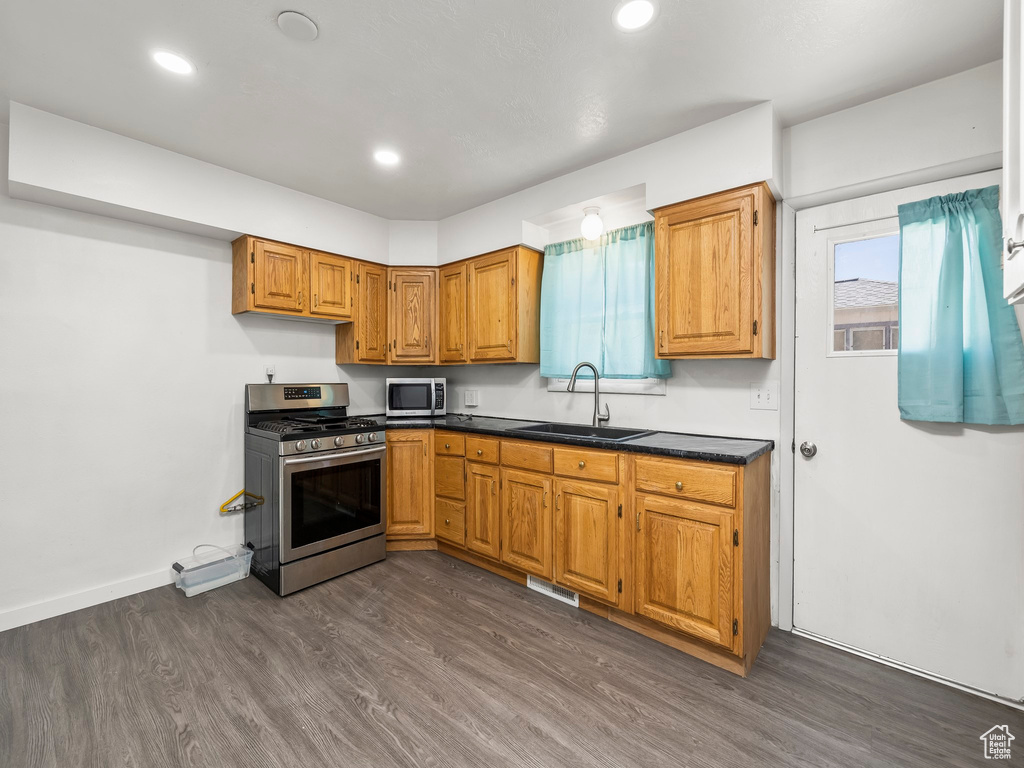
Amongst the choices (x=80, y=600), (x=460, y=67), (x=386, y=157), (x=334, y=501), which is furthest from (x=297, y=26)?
(x=80, y=600)

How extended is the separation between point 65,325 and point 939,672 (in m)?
4.81

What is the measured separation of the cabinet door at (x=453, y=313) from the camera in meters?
3.65

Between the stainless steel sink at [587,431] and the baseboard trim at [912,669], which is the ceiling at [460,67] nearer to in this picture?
the stainless steel sink at [587,431]

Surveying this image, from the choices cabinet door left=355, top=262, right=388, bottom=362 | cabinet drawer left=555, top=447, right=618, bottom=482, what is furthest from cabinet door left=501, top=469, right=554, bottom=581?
cabinet door left=355, top=262, right=388, bottom=362

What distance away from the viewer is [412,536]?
3.48 meters

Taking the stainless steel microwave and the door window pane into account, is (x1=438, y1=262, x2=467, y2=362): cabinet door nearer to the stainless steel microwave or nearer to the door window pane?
the stainless steel microwave

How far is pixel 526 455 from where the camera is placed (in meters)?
2.82

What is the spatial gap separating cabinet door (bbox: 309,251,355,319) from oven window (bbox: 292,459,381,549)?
1215mm

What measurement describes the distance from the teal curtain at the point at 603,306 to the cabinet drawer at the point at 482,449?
2.28ft

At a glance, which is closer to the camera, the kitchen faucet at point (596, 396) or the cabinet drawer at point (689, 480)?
the cabinet drawer at point (689, 480)

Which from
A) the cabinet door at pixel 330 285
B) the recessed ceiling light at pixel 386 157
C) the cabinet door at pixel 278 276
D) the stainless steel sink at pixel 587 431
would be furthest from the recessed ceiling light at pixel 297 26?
the stainless steel sink at pixel 587 431

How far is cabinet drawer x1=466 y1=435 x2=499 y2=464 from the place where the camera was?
119 inches

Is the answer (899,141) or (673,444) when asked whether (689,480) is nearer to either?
(673,444)

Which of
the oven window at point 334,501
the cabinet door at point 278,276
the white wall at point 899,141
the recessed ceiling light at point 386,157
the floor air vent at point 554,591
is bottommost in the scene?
the floor air vent at point 554,591
